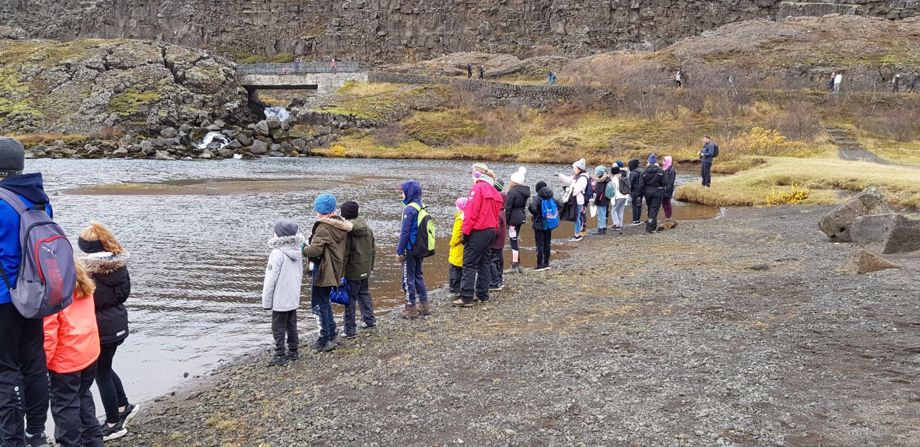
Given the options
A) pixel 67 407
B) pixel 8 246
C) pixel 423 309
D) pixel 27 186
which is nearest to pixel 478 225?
pixel 423 309

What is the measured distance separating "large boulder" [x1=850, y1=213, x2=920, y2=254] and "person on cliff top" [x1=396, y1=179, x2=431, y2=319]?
9.22 metres

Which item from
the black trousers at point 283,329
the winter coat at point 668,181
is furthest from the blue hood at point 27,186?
the winter coat at point 668,181

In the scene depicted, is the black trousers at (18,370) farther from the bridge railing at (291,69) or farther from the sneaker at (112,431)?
the bridge railing at (291,69)

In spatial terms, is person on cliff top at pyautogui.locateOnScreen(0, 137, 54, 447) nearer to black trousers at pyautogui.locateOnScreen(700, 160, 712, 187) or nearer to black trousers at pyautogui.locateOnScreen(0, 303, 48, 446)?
black trousers at pyautogui.locateOnScreen(0, 303, 48, 446)

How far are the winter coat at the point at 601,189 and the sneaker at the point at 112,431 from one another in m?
15.9

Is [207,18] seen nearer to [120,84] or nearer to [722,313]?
[120,84]

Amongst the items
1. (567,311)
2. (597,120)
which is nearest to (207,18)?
(597,120)

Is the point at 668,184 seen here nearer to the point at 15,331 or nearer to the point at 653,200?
the point at 653,200

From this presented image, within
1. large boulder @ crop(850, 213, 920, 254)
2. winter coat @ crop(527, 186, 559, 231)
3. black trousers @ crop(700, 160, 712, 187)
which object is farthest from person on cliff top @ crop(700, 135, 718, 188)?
winter coat @ crop(527, 186, 559, 231)

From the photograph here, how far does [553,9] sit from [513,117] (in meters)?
39.9

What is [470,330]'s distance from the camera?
35.6 ft

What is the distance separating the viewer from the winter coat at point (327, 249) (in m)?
9.92

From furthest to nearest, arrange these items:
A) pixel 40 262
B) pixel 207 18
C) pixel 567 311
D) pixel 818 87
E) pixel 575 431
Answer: pixel 207 18, pixel 818 87, pixel 567 311, pixel 575 431, pixel 40 262

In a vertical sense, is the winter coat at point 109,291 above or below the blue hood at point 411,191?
below
